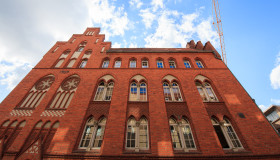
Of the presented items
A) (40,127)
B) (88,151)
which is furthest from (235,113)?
(40,127)

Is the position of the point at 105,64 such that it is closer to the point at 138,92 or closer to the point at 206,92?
the point at 138,92

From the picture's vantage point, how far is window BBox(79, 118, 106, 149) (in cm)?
689

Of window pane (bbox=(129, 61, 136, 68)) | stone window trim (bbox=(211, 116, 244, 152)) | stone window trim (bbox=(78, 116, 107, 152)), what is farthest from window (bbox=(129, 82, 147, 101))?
stone window trim (bbox=(211, 116, 244, 152))

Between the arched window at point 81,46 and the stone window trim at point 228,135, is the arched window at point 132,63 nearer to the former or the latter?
the arched window at point 81,46

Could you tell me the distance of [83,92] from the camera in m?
9.09

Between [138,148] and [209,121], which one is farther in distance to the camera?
[209,121]

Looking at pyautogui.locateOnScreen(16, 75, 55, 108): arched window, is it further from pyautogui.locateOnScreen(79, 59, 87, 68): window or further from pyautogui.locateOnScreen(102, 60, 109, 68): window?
pyautogui.locateOnScreen(102, 60, 109, 68): window

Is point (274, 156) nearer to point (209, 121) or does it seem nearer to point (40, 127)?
point (209, 121)

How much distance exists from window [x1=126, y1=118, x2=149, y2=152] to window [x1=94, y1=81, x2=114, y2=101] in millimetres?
2794

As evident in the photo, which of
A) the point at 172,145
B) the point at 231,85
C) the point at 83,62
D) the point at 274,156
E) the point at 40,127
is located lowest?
the point at 274,156

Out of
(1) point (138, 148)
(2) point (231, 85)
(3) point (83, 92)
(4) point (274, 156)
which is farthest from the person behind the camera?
(2) point (231, 85)

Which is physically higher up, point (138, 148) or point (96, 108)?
point (96, 108)

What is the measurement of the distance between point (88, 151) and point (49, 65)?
387 inches

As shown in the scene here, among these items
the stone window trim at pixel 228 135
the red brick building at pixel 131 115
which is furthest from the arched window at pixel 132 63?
the stone window trim at pixel 228 135
